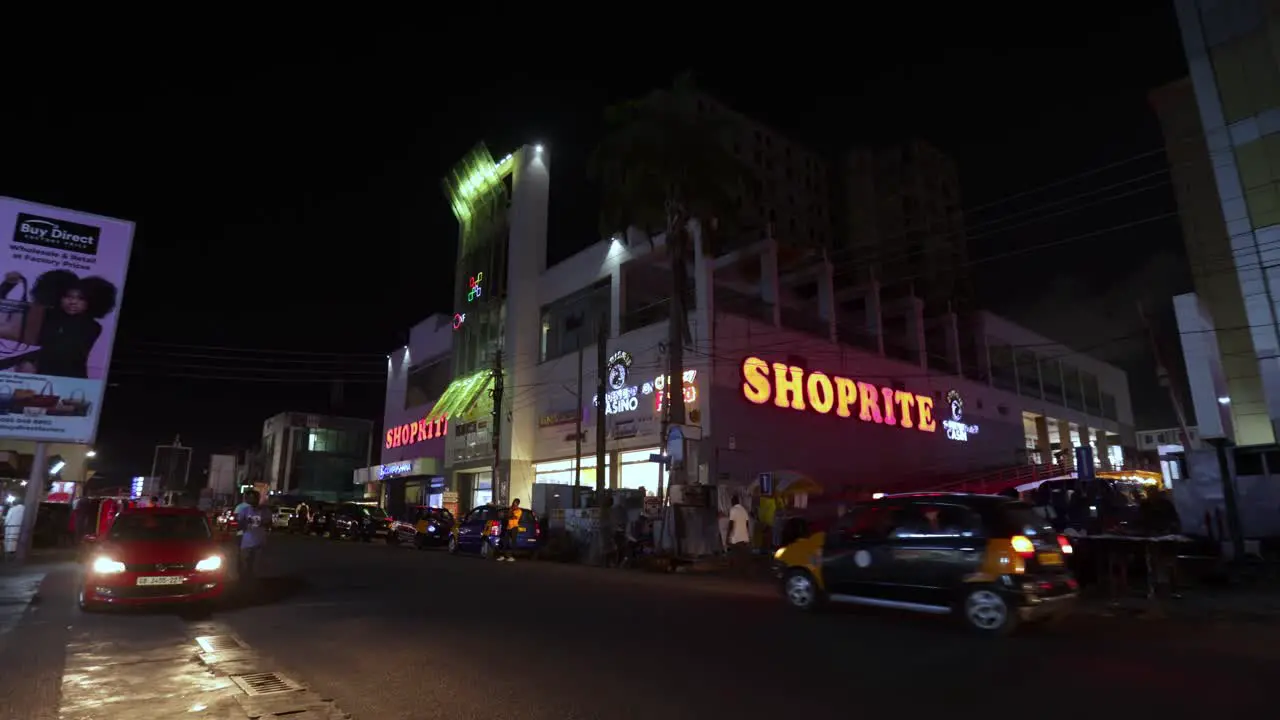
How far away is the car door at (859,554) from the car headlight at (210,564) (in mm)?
8654

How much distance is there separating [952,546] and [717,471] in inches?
819

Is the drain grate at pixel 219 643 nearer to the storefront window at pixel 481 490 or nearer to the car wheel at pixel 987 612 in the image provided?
the car wheel at pixel 987 612

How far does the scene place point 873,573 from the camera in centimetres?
922

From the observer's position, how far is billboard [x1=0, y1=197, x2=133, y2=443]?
2006cm

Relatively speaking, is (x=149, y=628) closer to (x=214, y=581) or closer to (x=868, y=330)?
(x=214, y=581)

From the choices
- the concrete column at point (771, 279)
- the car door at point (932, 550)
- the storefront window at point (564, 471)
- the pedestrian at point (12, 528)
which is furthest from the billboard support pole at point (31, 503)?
the concrete column at point (771, 279)

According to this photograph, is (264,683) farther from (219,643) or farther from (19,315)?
(19,315)

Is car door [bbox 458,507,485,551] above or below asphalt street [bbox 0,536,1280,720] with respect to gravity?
above

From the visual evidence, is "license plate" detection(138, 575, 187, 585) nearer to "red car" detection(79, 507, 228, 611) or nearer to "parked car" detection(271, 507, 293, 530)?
"red car" detection(79, 507, 228, 611)

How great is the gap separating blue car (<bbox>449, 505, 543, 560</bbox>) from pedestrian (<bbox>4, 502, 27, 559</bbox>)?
1260 centimetres

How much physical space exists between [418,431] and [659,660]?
4889cm

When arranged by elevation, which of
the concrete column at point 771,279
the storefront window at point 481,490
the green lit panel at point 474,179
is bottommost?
the storefront window at point 481,490

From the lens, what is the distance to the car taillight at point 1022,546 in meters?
8.18

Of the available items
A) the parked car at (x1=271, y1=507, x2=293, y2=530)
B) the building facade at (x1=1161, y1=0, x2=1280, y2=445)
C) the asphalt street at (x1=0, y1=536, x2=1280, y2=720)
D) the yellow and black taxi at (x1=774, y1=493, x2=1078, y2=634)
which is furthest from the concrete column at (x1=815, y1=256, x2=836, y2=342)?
the parked car at (x1=271, y1=507, x2=293, y2=530)
